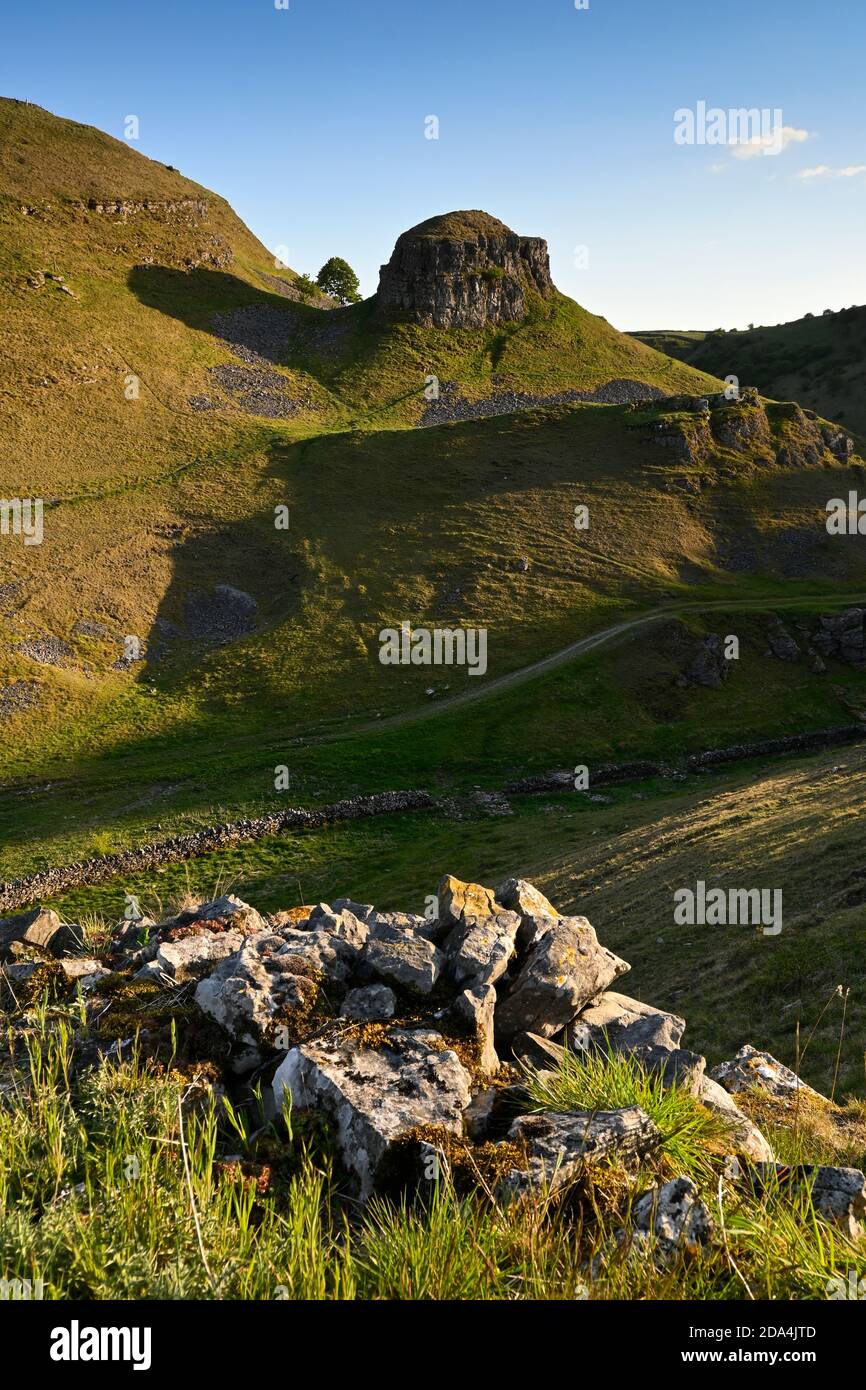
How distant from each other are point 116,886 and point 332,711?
2363 cm

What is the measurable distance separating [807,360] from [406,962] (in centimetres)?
18586

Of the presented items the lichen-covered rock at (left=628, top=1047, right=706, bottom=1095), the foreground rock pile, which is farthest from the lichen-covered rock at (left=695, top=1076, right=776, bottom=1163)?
the lichen-covered rock at (left=628, top=1047, right=706, bottom=1095)

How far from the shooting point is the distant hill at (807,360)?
150375mm

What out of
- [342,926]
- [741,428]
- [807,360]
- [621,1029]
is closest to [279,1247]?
[621,1029]

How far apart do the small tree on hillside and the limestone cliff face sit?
47504 mm

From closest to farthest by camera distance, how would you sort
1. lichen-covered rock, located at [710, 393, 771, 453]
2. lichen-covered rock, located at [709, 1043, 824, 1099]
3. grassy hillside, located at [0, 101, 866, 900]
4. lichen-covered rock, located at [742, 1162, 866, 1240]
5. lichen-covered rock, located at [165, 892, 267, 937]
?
1. lichen-covered rock, located at [742, 1162, 866, 1240]
2. lichen-covered rock, located at [709, 1043, 824, 1099]
3. lichen-covered rock, located at [165, 892, 267, 937]
4. grassy hillside, located at [0, 101, 866, 900]
5. lichen-covered rock, located at [710, 393, 771, 453]

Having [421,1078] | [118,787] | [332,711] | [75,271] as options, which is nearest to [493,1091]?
[421,1078]

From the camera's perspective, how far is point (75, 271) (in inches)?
4732

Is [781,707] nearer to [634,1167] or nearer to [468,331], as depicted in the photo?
[634,1167]

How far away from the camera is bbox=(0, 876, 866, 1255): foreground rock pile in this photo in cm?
642

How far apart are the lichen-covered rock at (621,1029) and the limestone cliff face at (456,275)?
142 metres

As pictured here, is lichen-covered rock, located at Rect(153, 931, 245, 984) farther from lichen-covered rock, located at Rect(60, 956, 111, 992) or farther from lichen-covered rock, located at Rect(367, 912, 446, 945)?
lichen-covered rock, located at Rect(367, 912, 446, 945)

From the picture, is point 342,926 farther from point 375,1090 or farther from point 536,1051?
point 375,1090

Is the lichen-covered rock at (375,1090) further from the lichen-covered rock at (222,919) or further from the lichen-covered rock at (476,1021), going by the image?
the lichen-covered rock at (222,919)
